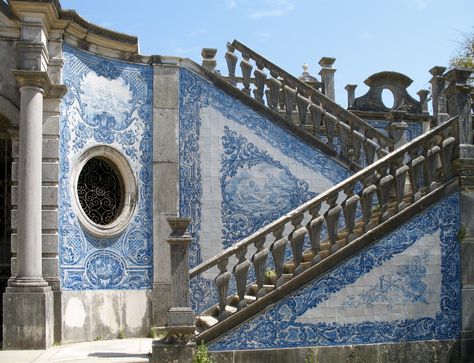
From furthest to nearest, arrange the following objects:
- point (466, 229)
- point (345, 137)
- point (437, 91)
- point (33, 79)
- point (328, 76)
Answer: point (437, 91) → point (328, 76) → point (345, 137) → point (33, 79) → point (466, 229)

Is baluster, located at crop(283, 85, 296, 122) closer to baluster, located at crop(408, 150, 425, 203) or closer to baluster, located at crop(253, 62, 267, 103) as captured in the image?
baluster, located at crop(253, 62, 267, 103)

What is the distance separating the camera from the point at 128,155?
1160 centimetres

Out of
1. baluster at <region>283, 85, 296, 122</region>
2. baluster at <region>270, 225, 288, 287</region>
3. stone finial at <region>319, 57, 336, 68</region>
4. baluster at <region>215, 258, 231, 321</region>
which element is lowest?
baluster at <region>215, 258, 231, 321</region>

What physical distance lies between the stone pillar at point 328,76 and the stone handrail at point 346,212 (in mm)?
7300

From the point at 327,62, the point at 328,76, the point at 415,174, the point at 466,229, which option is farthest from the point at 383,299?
the point at 327,62

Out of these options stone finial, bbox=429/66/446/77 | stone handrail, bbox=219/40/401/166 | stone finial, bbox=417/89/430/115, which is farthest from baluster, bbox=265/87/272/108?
stone finial, bbox=429/66/446/77

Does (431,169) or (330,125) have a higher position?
(330,125)

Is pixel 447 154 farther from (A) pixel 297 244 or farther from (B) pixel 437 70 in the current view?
(B) pixel 437 70

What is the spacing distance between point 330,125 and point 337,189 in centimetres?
369

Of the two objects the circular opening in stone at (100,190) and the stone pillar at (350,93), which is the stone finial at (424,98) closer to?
the stone pillar at (350,93)

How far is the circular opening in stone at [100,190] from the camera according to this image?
1130cm

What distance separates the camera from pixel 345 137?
12.5 metres

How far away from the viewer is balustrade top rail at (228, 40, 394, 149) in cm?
1257

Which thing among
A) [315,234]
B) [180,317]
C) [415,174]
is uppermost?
[415,174]
